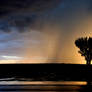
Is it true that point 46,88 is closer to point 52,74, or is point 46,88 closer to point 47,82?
point 47,82

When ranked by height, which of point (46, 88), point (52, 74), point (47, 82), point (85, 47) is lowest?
point (52, 74)

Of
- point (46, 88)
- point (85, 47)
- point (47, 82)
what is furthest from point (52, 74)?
point (85, 47)

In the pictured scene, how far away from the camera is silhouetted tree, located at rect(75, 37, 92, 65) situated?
60.0 meters

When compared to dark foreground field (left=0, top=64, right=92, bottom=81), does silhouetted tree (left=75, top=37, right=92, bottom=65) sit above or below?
above

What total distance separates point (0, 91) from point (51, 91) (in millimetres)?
4740

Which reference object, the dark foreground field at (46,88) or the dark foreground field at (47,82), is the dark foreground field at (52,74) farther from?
the dark foreground field at (46,88)

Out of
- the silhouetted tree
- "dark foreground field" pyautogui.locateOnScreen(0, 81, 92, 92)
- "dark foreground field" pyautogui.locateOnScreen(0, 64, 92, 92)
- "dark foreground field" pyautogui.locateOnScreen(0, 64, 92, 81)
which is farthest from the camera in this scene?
the silhouetted tree

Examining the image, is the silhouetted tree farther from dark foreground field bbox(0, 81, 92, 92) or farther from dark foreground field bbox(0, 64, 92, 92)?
dark foreground field bbox(0, 81, 92, 92)

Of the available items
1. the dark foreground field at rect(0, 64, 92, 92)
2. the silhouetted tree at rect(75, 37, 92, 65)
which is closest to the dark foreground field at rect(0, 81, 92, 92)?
the dark foreground field at rect(0, 64, 92, 92)

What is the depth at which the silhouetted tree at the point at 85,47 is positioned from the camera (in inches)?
2363

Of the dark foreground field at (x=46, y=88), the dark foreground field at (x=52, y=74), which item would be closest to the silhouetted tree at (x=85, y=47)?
the dark foreground field at (x=52, y=74)

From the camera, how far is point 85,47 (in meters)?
62.2

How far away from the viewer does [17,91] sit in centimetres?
1609

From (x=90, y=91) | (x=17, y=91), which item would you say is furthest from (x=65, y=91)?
(x=17, y=91)
